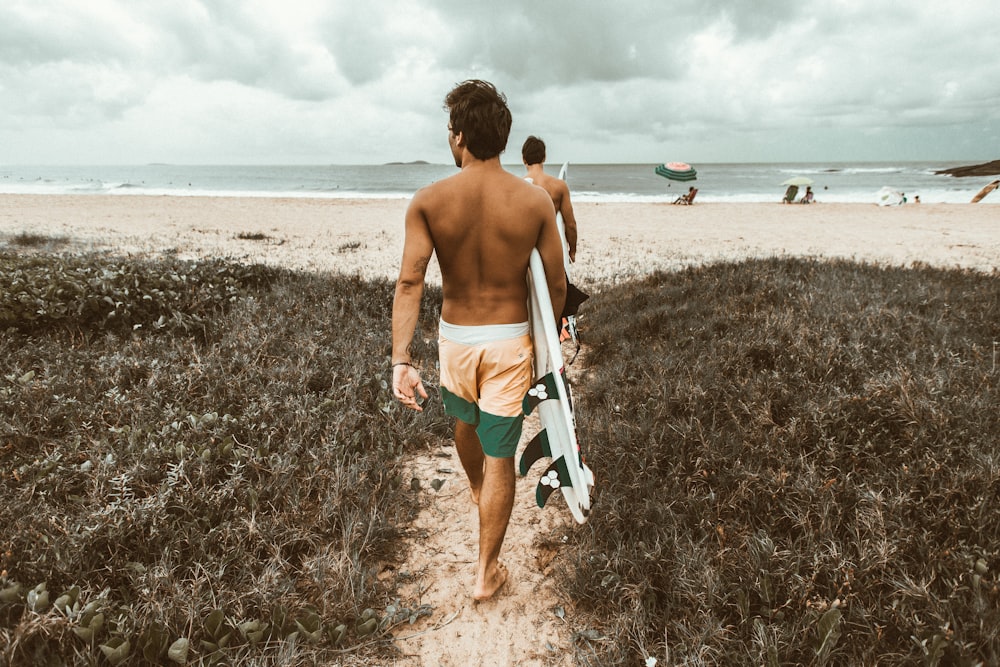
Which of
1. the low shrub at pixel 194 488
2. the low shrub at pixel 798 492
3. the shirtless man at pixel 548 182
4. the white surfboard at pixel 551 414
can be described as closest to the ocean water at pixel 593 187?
the shirtless man at pixel 548 182

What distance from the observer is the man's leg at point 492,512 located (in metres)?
2.69

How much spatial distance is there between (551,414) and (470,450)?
0.82 meters

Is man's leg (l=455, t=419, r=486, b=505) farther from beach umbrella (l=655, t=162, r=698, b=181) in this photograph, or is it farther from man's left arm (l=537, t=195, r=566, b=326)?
beach umbrella (l=655, t=162, r=698, b=181)

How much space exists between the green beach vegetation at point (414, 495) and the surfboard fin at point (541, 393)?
956 millimetres

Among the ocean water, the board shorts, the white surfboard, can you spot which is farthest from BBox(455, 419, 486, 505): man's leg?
the ocean water

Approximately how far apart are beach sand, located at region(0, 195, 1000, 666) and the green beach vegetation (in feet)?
0.59

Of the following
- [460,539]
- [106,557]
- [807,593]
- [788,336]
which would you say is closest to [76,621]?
[106,557]

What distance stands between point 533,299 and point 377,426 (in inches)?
79.5

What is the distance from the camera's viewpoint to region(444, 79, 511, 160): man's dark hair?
2.43 m

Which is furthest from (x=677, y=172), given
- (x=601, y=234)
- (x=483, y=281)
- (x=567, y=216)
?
(x=483, y=281)

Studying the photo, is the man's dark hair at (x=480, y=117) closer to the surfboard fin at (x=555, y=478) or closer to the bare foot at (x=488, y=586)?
the surfboard fin at (x=555, y=478)

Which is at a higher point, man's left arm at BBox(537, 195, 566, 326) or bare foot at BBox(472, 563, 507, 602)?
man's left arm at BBox(537, 195, 566, 326)

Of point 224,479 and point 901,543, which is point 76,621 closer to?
point 224,479

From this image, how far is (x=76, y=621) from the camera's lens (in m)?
2.18
